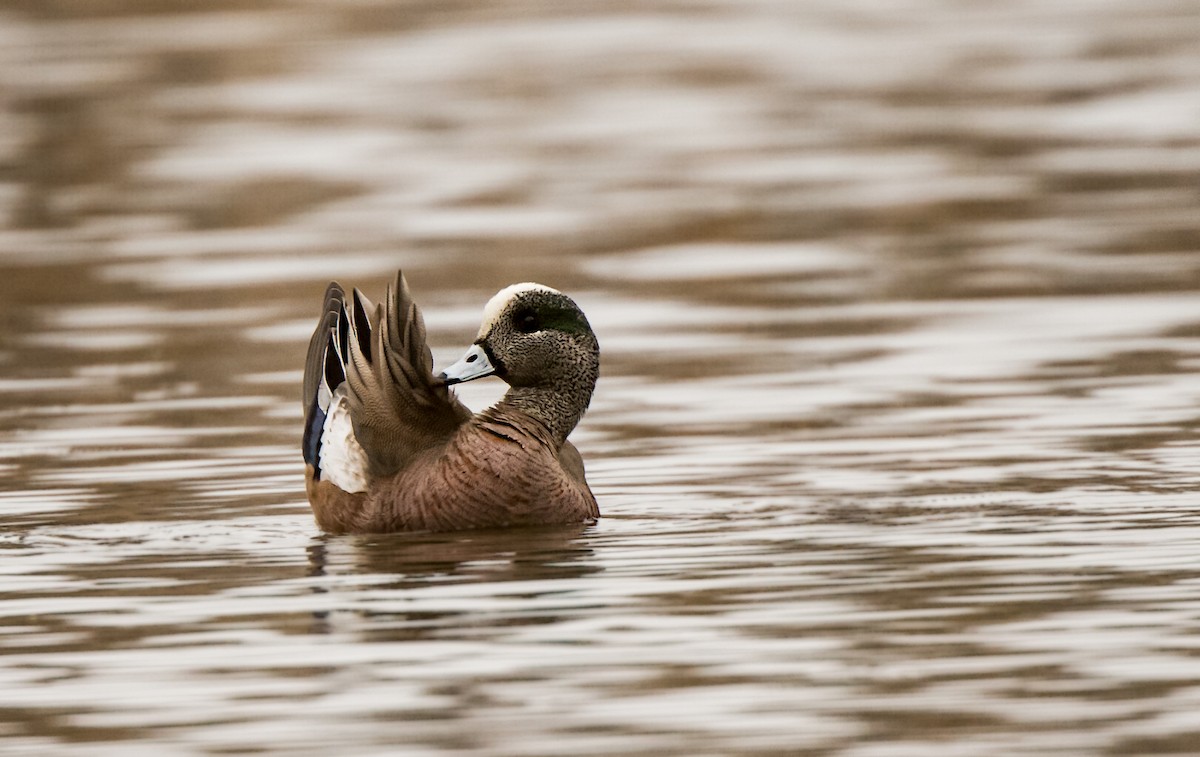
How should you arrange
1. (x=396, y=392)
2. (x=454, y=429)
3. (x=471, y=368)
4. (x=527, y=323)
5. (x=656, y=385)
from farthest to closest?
(x=656, y=385)
(x=527, y=323)
(x=471, y=368)
(x=454, y=429)
(x=396, y=392)

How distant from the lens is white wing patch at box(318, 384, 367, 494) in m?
10.0

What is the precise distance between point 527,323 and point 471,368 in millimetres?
301

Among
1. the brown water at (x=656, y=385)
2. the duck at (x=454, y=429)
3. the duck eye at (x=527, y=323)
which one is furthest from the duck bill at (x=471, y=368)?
the brown water at (x=656, y=385)

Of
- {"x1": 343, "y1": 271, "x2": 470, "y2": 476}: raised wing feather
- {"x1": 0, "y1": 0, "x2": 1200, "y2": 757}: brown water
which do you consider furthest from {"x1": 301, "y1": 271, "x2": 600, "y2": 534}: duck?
{"x1": 0, "y1": 0, "x2": 1200, "y2": 757}: brown water

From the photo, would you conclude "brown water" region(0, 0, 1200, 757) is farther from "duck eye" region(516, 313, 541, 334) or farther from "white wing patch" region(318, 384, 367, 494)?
"duck eye" region(516, 313, 541, 334)

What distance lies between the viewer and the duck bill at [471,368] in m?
10.1

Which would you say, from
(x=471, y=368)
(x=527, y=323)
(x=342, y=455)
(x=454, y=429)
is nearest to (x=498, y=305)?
(x=527, y=323)

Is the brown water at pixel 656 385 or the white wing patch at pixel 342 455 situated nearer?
the brown water at pixel 656 385

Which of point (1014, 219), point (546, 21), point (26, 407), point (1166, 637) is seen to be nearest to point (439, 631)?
point (1166, 637)

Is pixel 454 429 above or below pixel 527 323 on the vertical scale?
below

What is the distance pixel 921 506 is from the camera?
1006 centimetres

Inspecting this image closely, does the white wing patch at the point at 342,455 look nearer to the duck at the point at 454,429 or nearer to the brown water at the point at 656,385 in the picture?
the duck at the point at 454,429

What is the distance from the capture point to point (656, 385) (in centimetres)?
1351

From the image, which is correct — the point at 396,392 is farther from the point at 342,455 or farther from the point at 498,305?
the point at 498,305
